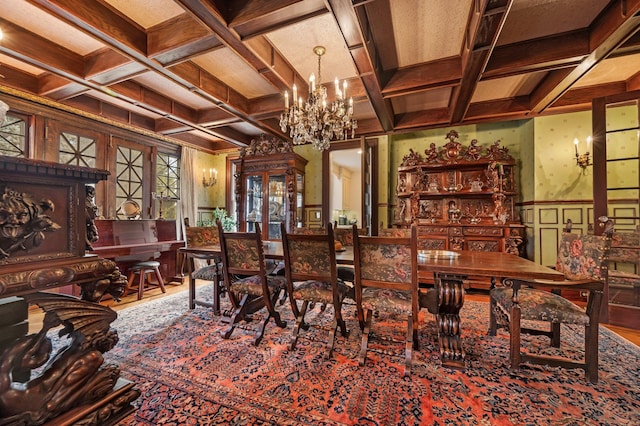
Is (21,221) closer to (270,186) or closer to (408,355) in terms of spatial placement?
(408,355)

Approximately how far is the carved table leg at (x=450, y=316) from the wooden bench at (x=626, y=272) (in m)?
2.07

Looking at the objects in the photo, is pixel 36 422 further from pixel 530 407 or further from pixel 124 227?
pixel 124 227

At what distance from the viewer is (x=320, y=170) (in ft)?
16.9

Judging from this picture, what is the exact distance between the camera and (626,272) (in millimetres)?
2846

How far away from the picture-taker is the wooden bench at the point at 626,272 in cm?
265

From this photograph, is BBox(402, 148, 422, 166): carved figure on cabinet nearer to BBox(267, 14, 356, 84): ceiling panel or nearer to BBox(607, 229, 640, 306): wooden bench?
BBox(267, 14, 356, 84): ceiling panel

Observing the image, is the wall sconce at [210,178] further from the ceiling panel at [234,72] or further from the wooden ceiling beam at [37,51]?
the wooden ceiling beam at [37,51]

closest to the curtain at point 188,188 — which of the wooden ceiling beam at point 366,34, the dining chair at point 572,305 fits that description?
the wooden ceiling beam at point 366,34

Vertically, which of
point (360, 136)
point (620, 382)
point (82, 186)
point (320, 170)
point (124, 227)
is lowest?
point (620, 382)

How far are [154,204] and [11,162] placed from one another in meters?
4.58

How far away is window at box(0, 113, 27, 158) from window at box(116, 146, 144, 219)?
1.04 meters

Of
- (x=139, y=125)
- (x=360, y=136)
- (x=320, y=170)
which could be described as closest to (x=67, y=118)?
(x=139, y=125)

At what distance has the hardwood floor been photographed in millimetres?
2414

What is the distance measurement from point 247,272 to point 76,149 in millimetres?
3486
